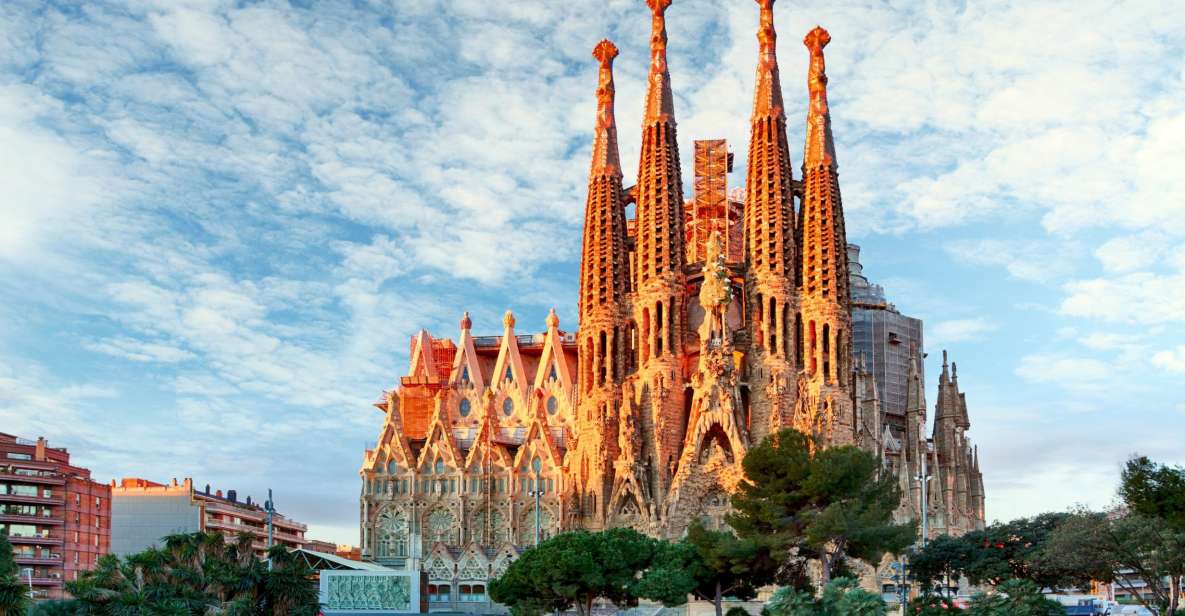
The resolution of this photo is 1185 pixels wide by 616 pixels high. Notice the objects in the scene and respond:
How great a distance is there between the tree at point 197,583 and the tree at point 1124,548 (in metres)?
21.4

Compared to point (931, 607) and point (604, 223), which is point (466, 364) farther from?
point (931, 607)

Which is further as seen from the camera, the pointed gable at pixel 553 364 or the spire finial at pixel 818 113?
the pointed gable at pixel 553 364

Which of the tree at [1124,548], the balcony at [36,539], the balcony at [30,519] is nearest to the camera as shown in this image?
the tree at [1124,548]

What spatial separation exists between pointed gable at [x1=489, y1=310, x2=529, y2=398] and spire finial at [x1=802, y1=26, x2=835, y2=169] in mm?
19763

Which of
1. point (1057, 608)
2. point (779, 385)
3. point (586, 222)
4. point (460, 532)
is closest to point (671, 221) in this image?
point (586, 222)

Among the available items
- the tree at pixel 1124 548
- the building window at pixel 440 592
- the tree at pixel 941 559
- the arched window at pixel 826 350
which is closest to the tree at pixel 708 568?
the tree at pixel 941 559

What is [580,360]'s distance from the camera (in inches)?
2589

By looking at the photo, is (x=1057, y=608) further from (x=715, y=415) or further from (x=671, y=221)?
(x=671, y=221)

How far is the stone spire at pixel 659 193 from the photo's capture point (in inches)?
2564

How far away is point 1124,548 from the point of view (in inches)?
1467

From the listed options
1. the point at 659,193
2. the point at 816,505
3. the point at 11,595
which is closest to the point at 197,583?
the point at 11,595

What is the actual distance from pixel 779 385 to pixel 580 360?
10.1 meters

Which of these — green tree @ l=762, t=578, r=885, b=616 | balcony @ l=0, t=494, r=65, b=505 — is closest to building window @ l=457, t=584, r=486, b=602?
balcony @ l=0, t=494, r=65, b=505

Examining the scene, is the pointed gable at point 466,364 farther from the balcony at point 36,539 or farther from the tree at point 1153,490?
the tree at point 1153,490
